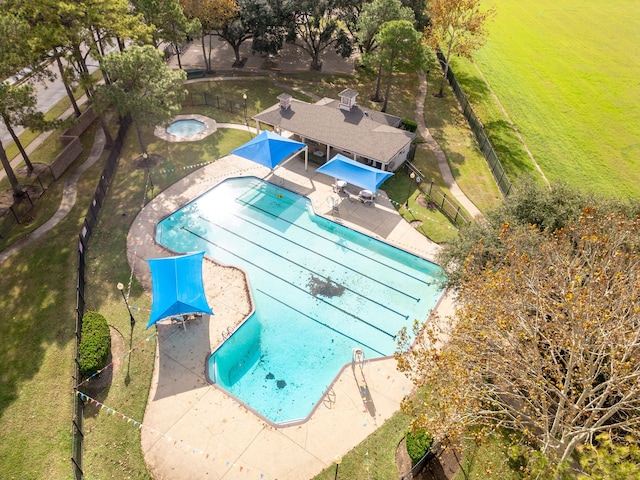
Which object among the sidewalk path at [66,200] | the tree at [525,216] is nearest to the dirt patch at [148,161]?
the sidewalk path at [66,200]

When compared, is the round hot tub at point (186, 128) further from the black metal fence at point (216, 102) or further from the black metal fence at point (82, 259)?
A: the black metal fence at point (82, 259)

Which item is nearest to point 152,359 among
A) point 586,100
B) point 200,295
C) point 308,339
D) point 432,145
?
point 200,295

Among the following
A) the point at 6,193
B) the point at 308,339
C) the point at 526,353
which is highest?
the point at 526,353

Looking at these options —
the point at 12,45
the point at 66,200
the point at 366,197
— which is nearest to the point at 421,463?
the point at 366,197

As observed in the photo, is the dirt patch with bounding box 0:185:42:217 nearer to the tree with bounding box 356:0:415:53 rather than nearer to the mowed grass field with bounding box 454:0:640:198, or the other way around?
the tree with bounding box 356:0:415:53

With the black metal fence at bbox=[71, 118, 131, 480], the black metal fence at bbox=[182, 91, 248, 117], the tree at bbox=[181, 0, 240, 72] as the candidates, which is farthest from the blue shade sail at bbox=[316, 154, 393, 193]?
the tree at bbox=[181, 0, 240, 72]

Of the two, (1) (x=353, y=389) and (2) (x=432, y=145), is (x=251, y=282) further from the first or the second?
(2) (x=432, y=145)

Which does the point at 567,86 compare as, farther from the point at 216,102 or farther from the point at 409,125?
the point at 216,102
